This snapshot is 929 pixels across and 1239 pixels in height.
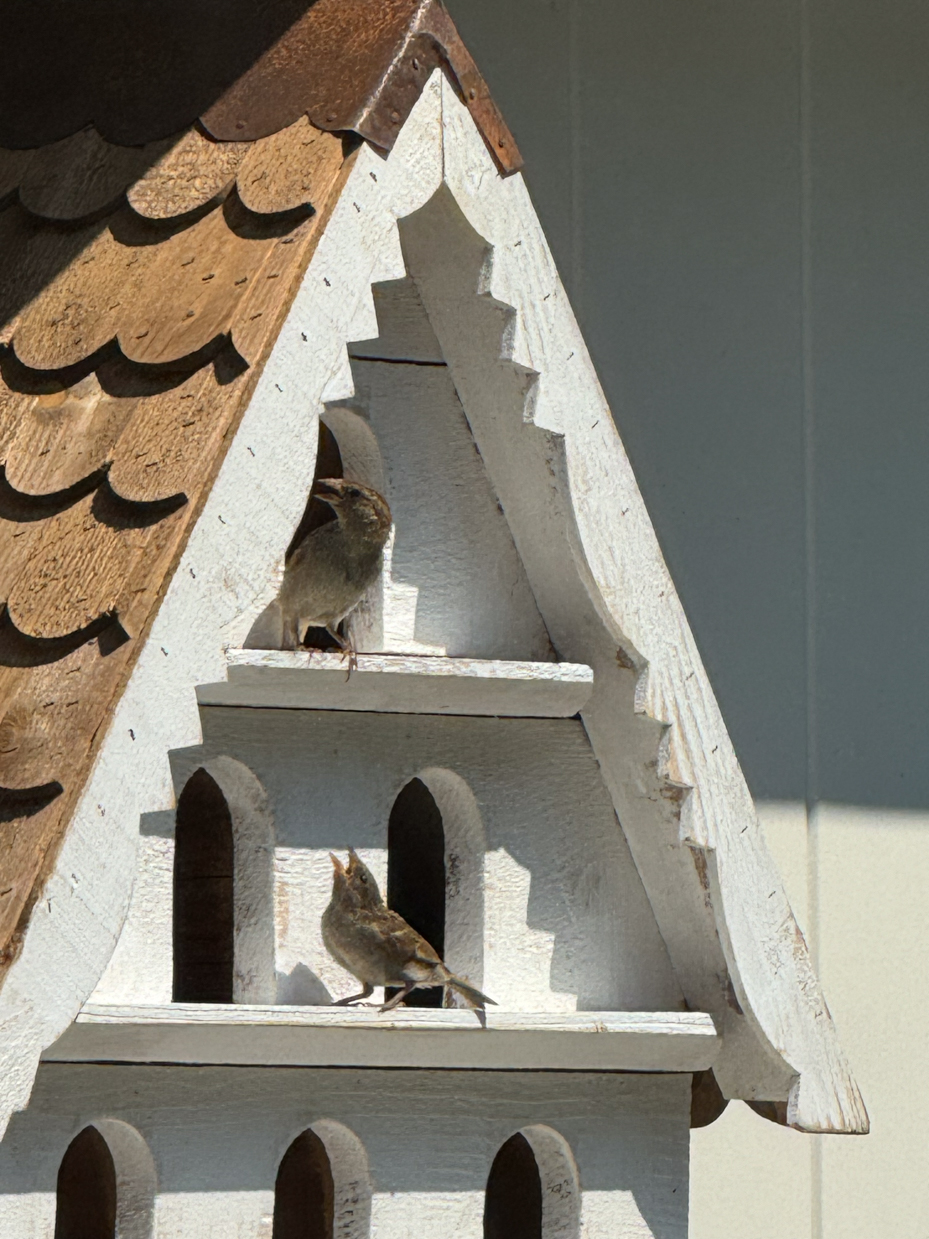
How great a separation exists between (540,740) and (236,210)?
0.45m

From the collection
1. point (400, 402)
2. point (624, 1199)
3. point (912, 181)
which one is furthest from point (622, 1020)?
point (912, 181)

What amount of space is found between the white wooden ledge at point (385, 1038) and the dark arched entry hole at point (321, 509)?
0.28m

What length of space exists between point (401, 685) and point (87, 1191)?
44 centimetres

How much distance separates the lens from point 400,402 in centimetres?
174

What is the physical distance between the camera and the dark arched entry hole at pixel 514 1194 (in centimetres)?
180

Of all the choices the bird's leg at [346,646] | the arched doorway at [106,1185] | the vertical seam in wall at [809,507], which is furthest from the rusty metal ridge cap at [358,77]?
the vertical seam in wall at [809,507]

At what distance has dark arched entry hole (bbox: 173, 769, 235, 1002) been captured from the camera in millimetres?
1703

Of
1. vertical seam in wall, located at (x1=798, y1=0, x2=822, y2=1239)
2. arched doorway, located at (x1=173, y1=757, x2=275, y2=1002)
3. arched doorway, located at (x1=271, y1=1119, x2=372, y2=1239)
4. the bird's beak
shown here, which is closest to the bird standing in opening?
the bird's beak

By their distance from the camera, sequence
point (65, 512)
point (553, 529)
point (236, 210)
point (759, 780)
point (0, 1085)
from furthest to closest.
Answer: point (759, 780) < point (553, 529) < point (236, 210) < point (65, 512) < point (0, 1085)

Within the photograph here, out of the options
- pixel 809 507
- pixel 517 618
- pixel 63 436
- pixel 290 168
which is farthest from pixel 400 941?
pixel 809 507

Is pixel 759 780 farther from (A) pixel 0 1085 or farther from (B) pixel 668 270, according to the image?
(A) pixel 0 1085

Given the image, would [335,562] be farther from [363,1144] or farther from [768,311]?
[768,311]

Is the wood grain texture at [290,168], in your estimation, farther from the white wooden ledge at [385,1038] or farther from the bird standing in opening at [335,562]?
the white wooden ledge at [385,1038]

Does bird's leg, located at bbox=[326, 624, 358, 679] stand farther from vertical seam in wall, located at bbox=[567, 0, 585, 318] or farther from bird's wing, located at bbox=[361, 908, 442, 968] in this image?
vertical seam in wall, located at bbox=[567, 0, 585, 318]
